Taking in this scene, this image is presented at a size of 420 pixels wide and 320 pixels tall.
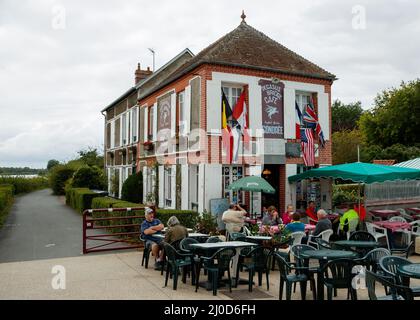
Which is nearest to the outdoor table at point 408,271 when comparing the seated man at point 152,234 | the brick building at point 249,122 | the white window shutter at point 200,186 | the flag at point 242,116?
the seated man at point 152,234

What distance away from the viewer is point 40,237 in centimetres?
1409

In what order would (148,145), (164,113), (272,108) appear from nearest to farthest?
(272,108), (164,113), (148,145)

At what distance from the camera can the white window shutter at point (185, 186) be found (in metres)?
14.9

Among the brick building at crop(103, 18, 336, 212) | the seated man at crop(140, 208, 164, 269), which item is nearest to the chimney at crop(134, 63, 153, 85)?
the brick building at crop(103, 18, 336, 212)

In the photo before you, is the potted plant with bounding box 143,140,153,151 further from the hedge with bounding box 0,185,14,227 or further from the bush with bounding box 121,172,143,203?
the hedge with bounding box 0,185,14,227

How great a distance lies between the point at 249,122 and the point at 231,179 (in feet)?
6.99

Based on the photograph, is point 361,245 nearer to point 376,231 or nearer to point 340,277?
point 340,277

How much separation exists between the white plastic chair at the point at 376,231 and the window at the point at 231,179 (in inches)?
180

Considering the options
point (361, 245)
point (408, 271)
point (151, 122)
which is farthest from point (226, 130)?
point (408, 271)

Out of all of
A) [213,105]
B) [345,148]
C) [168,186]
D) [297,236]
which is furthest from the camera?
[345,148]

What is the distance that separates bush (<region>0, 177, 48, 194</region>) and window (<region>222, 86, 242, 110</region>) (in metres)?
28.8

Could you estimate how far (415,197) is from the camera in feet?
50.3

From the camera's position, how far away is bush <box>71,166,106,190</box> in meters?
30.8
